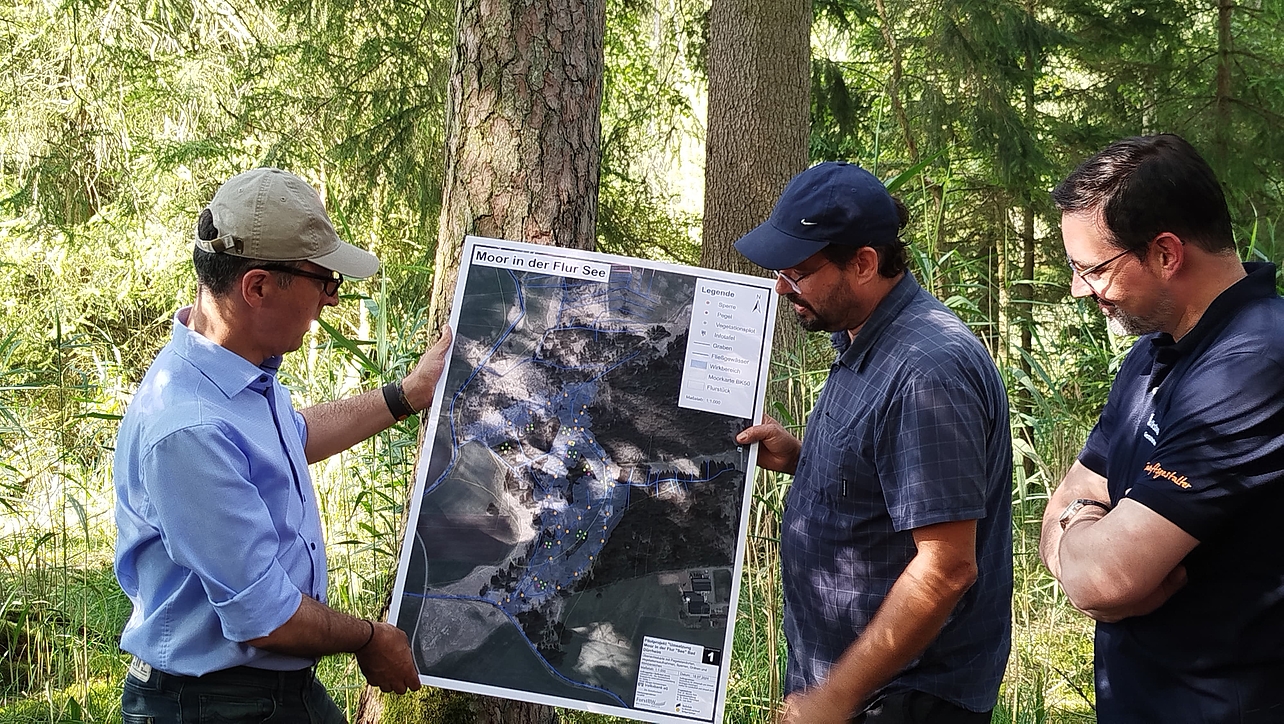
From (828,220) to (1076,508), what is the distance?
79 cm

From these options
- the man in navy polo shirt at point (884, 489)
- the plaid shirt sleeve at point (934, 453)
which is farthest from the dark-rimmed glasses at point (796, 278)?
the plaid shirt sleeve at point (934, 453)

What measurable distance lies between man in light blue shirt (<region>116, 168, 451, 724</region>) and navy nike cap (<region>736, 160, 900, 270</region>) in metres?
0.89

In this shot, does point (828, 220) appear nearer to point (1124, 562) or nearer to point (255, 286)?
point (1124, 562)

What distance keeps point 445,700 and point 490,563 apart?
618 mm

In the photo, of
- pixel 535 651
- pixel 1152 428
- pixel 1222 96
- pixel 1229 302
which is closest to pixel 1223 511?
pixel 1152 428

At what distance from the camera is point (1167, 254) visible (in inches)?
72.7

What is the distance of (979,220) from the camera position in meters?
11.1

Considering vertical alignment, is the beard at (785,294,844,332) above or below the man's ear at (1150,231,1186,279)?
below

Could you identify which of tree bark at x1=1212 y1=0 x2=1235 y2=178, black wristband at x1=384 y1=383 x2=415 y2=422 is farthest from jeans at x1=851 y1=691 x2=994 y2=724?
tree bark at x1=1212 y1=0 x2=1235 y2=178

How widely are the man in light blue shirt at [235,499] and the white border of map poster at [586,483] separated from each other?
0.76 feet

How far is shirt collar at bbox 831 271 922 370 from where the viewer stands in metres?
2.19

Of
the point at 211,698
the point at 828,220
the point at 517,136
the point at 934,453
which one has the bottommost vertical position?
the point at 211,698

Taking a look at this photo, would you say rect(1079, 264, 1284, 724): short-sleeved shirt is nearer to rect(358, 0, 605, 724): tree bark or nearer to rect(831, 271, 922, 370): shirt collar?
rect(831, 271, 922, 370): shirt collar

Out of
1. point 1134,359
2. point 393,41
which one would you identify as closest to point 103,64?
point 393,41
